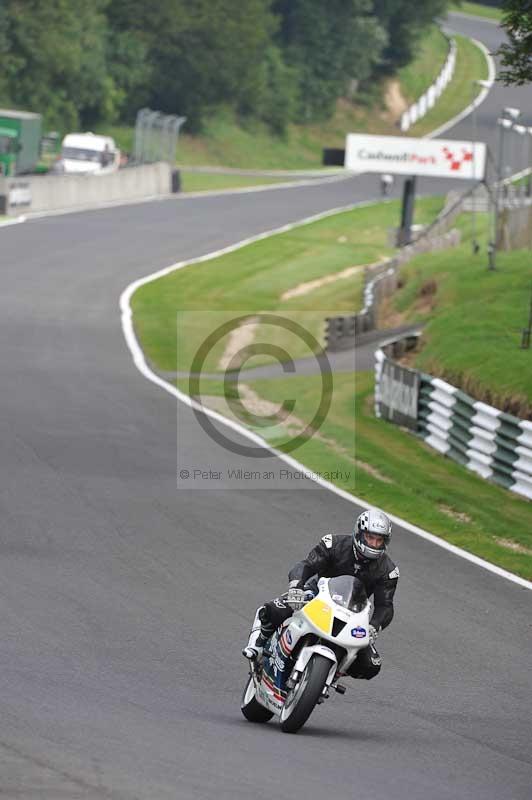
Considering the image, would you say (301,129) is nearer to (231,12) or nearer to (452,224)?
(231,12)

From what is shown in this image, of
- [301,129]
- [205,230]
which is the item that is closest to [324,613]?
[205,230]

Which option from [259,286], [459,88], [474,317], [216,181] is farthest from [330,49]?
[474,317]

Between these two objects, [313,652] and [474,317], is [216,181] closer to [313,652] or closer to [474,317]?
[474,317]

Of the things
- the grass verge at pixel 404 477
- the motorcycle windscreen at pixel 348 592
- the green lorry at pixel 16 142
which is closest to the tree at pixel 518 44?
the grass verge at pixel 404 477

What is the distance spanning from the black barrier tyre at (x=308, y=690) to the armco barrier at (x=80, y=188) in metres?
43.6

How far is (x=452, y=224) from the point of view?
5791cm

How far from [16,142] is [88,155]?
5611 mm

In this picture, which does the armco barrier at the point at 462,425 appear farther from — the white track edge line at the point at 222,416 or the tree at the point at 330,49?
the tree at the point at 330,49

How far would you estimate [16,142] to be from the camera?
6266 centimetres

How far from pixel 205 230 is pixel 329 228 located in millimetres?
5743

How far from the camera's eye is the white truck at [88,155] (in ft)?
219

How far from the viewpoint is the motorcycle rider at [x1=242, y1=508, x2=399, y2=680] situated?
10523 mm

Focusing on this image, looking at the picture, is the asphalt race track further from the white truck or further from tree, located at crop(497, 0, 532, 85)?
the white truck

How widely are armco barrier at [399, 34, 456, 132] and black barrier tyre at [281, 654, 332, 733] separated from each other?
9442 centimetres
